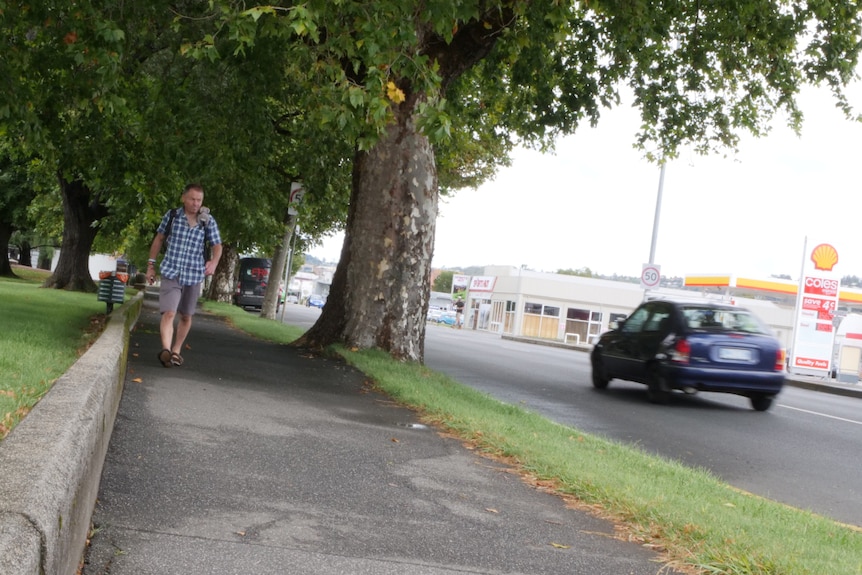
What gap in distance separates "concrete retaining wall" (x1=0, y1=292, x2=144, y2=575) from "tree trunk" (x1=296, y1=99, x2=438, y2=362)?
944 cm

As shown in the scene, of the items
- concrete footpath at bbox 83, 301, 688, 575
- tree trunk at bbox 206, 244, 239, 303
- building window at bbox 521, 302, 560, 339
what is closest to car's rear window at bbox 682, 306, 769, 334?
concrete footpath at bbox 83, 301, 688, 575

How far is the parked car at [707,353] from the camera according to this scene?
1382cm

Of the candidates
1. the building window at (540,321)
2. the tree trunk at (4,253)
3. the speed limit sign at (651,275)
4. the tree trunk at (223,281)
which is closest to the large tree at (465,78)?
the speed limit sign at (651,275)

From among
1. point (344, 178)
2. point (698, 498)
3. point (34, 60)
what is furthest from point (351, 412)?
point (344, 178)

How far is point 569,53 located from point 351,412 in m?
12.2

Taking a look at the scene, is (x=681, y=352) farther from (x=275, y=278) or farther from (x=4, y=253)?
(x=4, y=253)

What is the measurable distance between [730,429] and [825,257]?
2097 cm

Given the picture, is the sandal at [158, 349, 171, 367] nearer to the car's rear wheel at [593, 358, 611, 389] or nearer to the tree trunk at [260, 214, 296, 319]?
the car's rear wheel at [593, 358, 611, 389]

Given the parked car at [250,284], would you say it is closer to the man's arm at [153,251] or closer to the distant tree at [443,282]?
the man's arm at [153,251]

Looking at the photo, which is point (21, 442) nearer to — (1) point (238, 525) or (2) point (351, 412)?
(1) point (238, 525)

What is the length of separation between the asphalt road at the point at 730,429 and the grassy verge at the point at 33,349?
5.28 metres

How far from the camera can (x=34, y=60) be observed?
44.7 feet

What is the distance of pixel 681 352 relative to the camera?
45.4ft

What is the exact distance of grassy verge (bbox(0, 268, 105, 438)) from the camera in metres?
5.57
